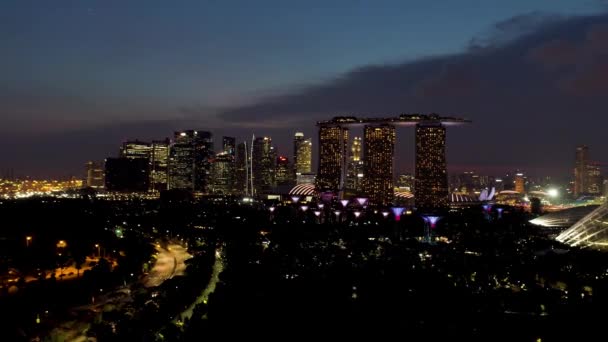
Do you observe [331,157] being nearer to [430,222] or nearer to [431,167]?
[431,167]

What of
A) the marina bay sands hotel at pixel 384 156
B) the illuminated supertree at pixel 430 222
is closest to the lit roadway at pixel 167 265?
the illuminated supertree at pixel 430 222

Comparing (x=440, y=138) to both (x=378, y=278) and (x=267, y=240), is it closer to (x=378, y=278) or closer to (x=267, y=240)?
(x=267, y=240)

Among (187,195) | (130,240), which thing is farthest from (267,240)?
(187,195)

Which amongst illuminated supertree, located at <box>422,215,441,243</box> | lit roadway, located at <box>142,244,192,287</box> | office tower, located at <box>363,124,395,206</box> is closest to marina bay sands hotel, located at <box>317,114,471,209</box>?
office tower, located at <box>363,124,395,206</box>

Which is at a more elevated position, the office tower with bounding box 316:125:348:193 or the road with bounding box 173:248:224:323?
the office tower with bounding box 316:125:348:193

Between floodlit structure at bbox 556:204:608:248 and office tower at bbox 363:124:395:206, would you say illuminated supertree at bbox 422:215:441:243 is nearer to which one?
floodlit structure at bbox 556:204:608:248

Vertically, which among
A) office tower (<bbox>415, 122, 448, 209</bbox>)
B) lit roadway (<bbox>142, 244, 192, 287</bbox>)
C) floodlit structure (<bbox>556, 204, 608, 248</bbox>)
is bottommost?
lit roadway (<bbox>142, 244, 192, 287</bbox>)

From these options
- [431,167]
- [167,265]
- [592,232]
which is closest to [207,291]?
[167,265]

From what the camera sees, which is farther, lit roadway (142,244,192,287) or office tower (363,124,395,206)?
office tower (363,124,395,206)
